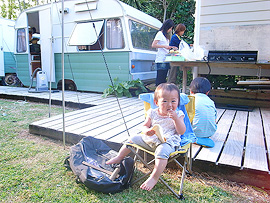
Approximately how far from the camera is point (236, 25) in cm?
455

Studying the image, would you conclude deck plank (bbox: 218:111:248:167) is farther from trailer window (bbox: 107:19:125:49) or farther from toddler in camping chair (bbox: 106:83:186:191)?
trailer window (bbox: 107:19:125:49)

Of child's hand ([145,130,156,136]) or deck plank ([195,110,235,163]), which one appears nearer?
child's hand ([145,130,156,136])

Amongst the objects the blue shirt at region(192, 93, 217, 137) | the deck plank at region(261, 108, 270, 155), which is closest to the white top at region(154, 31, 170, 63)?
the deck plank at region(261, 108, 270, 155)

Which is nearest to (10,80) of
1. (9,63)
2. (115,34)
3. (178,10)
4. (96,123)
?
(9,63)

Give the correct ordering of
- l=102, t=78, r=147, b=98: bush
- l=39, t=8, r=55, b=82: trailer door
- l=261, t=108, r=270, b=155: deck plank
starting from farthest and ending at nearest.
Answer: l=39, t=8, r=55, b=82: trailer door < l=102, t=78, r=147, b=98: bush < l=261, t=108, r=270, b=155: deck plank

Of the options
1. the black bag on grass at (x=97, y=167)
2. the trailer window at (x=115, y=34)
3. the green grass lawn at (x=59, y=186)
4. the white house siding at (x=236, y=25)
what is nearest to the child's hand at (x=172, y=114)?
the black bag on grass at (x=97, y=167)

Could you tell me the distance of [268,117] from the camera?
3920 mm

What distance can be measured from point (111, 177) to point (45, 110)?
3416mm

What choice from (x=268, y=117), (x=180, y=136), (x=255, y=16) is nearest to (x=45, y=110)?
(x=180, y=136)

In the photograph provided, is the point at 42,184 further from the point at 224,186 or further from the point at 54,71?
the point at 54,71

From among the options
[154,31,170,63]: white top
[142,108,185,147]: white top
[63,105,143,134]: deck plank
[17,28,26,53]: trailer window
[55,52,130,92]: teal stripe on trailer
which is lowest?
[63,105,143,134]: deck plank

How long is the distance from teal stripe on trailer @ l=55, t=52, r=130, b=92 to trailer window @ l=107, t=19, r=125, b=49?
216 mm

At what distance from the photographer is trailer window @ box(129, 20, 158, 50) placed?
6.02m

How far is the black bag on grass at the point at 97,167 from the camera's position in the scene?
5.89 ft
